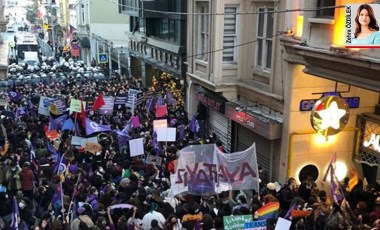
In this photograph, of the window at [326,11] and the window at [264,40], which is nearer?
the window at [326,11]

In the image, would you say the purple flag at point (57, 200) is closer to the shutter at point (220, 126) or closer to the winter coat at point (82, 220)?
the winter coat at point (82, 220)

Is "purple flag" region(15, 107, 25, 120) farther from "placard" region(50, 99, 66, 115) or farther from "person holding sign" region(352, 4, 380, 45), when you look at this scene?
"person holding sign" region(352, 4, 380, 45)

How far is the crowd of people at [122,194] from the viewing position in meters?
9.28

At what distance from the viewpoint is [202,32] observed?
18047 millimetres

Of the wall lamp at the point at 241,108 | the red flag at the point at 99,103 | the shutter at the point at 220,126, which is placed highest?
the wall lamp at the point at 241,108

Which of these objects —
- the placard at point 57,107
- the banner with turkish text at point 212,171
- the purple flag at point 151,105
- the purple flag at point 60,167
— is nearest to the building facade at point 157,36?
the purple flag at point 151,105

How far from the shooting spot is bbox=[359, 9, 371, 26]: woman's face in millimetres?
8716

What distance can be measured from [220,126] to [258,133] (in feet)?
13.0

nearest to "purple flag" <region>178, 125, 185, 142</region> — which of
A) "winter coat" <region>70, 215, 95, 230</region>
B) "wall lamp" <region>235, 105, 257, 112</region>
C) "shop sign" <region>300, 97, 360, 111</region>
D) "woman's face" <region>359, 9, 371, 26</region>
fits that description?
"wall lamp" <region>235, 105, 257, 112</region>

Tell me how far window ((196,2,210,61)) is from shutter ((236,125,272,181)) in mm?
3334

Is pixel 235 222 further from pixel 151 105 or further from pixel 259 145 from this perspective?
pixel 151 105

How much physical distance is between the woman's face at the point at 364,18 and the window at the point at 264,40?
5719 mm

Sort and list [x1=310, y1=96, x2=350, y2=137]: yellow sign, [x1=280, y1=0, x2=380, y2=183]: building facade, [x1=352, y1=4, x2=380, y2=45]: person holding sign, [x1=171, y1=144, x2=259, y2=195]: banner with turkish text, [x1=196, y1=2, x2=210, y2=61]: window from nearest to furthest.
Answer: [x1=352, y1=4, x2=380, y2=45]: person holding sign, [x1=171, y1=144, x2=259, y2=195]: banner with turkish text, [x1=310, y1=96, x2=350, y2=137]: yellow sign, [x1=280, y1=0, x2=380, y2=183]: building facade, [x1=196, y1=2, x2=210, y2=61]: window

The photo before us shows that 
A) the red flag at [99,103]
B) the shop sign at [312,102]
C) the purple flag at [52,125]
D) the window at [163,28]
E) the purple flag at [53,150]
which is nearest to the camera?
the shop sign at [312,102]
